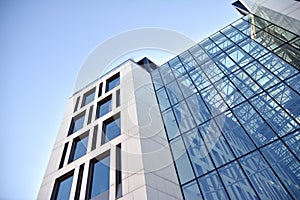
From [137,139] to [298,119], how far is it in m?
9.32

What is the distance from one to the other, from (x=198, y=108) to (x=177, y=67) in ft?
25.0

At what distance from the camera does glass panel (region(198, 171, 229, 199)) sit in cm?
1181

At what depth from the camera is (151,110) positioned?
18.8 meters

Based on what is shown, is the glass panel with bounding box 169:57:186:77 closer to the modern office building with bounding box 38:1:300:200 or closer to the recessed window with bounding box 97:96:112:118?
the modern office building with bounding box 38:1:300:200

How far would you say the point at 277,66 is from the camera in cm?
1673

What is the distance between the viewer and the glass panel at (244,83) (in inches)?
632

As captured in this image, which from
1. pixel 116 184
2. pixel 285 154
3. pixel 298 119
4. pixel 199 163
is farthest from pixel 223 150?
pixel 116 184

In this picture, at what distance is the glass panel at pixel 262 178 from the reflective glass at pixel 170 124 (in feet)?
17.1

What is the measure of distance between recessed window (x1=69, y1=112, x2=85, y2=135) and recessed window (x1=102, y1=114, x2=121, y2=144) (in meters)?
3.58

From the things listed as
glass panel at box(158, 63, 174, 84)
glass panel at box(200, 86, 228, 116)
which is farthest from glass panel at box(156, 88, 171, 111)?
glass panel at box(200, 86, 228, 116)

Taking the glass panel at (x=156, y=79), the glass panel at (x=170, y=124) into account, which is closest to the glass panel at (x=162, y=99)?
the glass panel at (x=170, y=124)

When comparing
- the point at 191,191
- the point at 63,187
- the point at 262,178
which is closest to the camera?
the point at 262,178

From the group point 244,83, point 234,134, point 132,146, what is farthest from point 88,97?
point 234,134

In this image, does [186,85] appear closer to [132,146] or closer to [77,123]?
[132,146]
